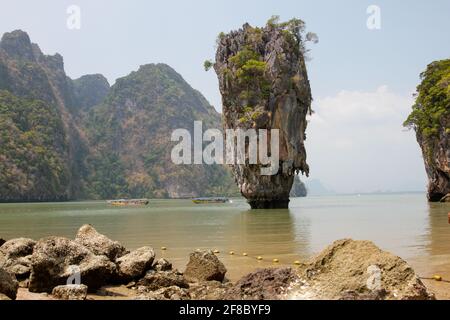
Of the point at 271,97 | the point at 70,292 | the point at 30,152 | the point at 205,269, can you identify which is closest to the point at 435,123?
the point at 271,97

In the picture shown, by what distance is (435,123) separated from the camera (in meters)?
51.7

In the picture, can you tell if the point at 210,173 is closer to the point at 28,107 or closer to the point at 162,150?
the point at 162,150

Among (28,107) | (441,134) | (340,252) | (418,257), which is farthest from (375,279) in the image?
(28,107)

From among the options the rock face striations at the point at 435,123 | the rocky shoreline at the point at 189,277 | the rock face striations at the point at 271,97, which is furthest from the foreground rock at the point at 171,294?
the rock face striations at the point at 435,123

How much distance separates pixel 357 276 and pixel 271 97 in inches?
1582

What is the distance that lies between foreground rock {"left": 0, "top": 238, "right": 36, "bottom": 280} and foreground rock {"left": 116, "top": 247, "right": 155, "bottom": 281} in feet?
6.09

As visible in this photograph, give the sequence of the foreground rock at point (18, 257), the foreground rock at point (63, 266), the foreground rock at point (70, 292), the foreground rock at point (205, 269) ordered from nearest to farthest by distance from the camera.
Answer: the foreground rock at point (70, 292), the foreground rock at point (63, 266), the foreground rock at point (18, 257), the foreground rock at point (205, 269)

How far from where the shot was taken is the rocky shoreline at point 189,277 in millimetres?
6684

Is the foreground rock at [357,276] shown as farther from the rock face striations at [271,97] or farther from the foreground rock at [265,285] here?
the rock face striations at [271,97]

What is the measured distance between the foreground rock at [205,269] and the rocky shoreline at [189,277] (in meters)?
0.02

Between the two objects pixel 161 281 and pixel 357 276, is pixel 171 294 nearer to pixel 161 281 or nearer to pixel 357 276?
pixel 161 281

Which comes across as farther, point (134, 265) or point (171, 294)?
point (134, 265)

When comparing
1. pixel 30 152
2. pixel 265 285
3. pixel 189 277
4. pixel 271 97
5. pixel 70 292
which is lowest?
pixel 189 277

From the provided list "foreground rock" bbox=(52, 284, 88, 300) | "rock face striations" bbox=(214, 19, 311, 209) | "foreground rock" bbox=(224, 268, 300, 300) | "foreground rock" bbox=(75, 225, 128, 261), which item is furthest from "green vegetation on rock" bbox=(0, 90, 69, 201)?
"foreground rock" bbox=(224, 268, 300, 300)
